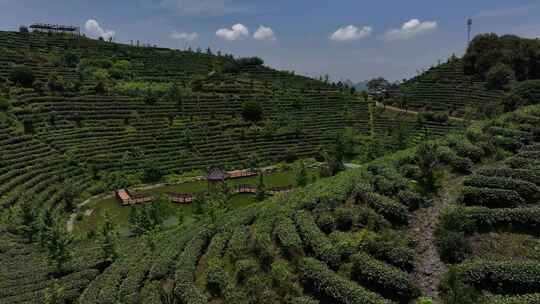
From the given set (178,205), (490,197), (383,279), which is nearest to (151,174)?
(178,205)

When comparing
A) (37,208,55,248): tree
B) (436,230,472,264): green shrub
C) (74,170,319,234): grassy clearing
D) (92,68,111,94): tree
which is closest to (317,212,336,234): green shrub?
(436,230,472,264): green shrub

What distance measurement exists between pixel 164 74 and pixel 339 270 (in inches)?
2520

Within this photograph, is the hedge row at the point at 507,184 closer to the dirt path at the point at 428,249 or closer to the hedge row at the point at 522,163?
the dirt path at the point at 428,249

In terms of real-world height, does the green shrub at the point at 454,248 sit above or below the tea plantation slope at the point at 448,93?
below

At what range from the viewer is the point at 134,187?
35.4 metres

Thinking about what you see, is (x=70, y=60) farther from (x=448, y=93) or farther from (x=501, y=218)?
(x=501, y=218)

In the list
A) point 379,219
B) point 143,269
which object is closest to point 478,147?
point 379,219

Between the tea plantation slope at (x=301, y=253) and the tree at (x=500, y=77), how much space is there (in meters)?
51.9

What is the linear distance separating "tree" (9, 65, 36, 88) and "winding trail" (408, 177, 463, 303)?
54477mm

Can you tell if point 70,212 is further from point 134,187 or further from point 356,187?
point 356,187

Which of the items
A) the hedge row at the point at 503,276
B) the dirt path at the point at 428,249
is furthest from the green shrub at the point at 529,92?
the hedge row at the point at 503,276

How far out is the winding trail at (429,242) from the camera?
1161 cm

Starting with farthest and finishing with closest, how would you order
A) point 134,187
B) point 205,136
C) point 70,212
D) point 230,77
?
point 230,77
point 205,136
point 134,187
point 70,212

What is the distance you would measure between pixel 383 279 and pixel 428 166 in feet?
26.8
